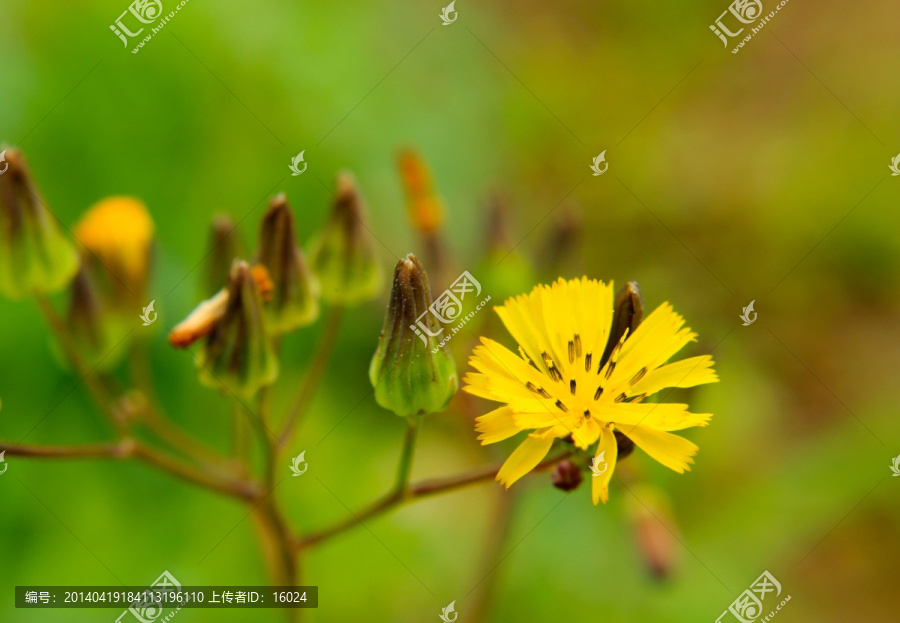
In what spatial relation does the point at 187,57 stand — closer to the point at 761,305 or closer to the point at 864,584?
the point at 761,305

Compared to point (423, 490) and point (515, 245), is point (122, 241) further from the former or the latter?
point (515, 245)

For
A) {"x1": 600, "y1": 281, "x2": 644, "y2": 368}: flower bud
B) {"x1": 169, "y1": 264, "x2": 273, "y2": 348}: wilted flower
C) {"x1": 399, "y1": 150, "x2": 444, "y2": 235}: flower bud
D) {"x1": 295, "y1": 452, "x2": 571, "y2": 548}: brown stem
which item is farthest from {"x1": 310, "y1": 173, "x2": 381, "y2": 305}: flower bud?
{"x1": 600, "y1": 281, "x2": 644, "y2": 368}: flower bud

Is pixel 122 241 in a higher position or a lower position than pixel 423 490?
lower

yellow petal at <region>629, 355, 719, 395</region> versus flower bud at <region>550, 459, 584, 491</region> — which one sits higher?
yellow petal at <region>629, 355, 719, 395</region>

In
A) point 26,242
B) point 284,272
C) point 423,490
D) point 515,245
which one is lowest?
point 26,242

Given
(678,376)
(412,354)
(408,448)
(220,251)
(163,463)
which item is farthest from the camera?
(220,251)

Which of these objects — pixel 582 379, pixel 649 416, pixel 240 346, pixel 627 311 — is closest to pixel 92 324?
pixel 240 346

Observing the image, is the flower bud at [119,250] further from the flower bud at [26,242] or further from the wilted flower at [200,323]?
the wilted flower at [200,323]

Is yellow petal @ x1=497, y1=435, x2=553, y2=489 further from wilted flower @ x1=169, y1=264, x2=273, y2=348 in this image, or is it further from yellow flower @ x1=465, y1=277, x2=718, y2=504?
wilted flower @ x1=169, y1=264, x2=273, y2=348
